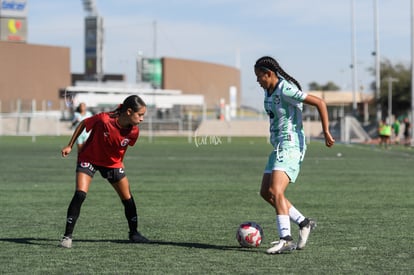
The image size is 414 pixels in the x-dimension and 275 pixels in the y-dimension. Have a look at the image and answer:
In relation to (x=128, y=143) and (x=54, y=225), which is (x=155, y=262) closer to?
(x=128, y=143)

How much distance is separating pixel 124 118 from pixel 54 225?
2751 mm

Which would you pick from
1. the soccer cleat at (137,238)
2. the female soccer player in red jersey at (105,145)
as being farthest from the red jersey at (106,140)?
the soccer cleat at (137,238)

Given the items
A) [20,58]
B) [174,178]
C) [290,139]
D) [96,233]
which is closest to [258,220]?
[96,233]

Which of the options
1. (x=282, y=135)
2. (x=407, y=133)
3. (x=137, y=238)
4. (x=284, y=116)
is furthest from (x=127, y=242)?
(x=407, y=133)

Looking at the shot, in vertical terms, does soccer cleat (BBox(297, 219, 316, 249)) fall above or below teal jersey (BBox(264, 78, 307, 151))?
below

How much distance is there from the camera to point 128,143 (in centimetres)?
954

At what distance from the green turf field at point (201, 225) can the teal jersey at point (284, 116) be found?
1162 mm

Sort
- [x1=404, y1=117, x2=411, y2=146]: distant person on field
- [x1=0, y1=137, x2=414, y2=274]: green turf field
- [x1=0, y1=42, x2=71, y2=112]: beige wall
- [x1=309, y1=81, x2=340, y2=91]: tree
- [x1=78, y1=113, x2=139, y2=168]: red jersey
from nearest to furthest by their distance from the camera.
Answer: [x1=0, y1=137, x2=414, y2=274]: green turf field
[x1=78, y1=113, x2=139, y2=168]: red jersey
[x1=404, y1=117, x2=411, y2=146]: distant person on field
[x1=0, y1=42, x2=71, y2=112]: beige wall
[x1=309, y1=81, x2=340, y2=91]: tree

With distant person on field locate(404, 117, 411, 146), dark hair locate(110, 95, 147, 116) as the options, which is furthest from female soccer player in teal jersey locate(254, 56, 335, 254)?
distant person on field locate(404, 117, 411, 146)

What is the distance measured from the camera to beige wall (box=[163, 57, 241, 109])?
138250mm

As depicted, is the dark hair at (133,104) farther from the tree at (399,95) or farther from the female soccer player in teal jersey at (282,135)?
the tree at (399,95)

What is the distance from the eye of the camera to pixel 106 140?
9422 mm

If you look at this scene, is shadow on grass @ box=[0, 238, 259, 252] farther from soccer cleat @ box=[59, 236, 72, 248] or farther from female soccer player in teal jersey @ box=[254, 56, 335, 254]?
female soccer player in teal jersey @ box=[254, 56, 335, 254]

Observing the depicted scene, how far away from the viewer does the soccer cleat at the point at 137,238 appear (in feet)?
31.8
